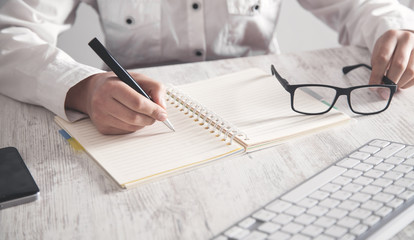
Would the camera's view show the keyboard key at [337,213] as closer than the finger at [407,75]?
Yes

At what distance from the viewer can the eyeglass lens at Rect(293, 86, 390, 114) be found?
812 mm

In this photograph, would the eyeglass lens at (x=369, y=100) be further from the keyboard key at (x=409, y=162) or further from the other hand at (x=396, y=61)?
the keyboard key at (x=409, y=162)

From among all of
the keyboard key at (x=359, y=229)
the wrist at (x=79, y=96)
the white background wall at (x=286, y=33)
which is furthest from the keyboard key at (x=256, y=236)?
the white background wall at (x=286, y=33)

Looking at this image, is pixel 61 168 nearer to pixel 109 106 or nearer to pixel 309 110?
pixel 109 106

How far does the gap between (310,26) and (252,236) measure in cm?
216

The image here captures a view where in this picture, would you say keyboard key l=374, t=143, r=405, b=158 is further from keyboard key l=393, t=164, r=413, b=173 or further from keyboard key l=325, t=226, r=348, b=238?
keyboard key l=325, t=226, r=348, b=238

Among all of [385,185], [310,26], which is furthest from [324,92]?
[310,26]

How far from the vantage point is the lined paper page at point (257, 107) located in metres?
0.72

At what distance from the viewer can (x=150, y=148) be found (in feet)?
2.22

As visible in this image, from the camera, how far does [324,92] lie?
0.90 metres

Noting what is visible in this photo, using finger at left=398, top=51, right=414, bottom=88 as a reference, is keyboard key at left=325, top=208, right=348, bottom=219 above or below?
below

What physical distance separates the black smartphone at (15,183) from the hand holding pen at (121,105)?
0.14m

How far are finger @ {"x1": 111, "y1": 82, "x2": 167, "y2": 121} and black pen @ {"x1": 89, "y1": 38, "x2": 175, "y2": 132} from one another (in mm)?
19

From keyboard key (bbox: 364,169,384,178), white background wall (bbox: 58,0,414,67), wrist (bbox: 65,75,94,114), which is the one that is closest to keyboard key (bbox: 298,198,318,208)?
keyboard key (bbox: 364,169,384,178)
